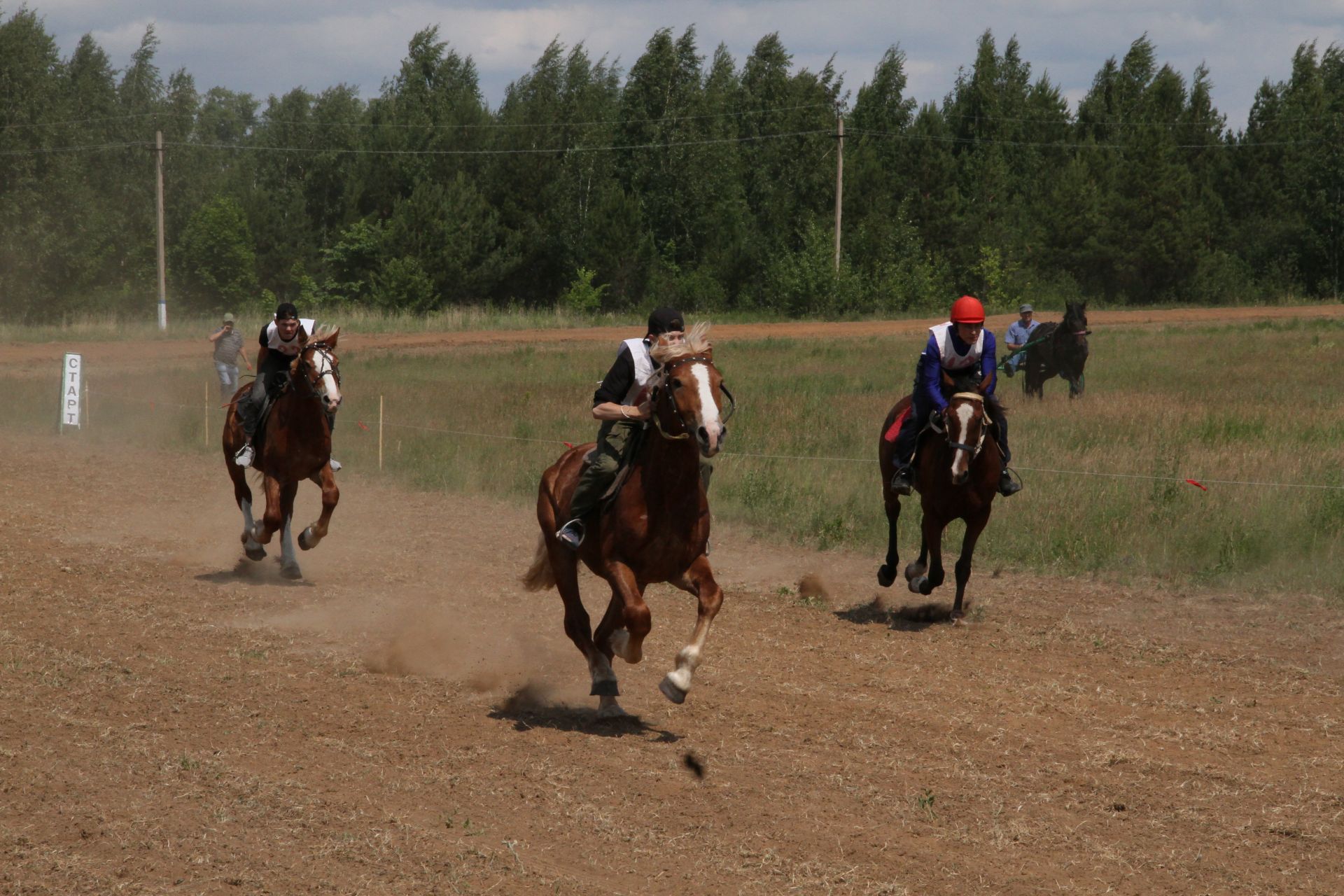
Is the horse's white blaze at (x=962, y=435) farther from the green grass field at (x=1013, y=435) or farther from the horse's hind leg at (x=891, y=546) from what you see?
the green grass field at (x=1013, y=435)

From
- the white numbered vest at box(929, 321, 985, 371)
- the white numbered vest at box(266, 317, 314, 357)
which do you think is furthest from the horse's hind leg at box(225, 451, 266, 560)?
the white numbered vest at box(929, 321, 985, 371)

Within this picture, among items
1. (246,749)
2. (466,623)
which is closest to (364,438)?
(466,623)

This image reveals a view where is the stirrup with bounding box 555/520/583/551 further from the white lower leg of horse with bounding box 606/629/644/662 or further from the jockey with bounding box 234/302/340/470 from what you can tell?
the jockey with bounding box 234/302/340/470

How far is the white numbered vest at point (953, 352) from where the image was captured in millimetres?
11062

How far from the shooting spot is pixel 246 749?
292 inches

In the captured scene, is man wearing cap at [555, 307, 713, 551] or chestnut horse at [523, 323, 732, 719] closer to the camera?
chestnut horse at [523, 323, 732, 719]

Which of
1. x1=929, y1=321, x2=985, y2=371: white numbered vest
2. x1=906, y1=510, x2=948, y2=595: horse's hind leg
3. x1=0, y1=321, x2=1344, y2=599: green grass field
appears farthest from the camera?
x1=0, y1=321, x2=1344, y2=599: green grass field

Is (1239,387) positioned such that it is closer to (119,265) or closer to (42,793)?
(42,793)

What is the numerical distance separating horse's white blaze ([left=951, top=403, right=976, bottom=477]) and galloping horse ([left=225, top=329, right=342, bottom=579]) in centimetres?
551

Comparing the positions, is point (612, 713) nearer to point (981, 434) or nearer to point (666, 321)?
point (666, 321)

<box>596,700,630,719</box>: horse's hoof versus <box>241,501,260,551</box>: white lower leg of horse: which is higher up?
<box>241,501,260,551</box>: white lower leg of horse

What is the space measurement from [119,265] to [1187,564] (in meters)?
66.9

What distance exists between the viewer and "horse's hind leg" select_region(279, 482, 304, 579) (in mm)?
12844

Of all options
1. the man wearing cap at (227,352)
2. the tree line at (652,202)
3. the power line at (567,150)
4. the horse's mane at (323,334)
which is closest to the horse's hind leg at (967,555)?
the horse's mane at (323,334)
